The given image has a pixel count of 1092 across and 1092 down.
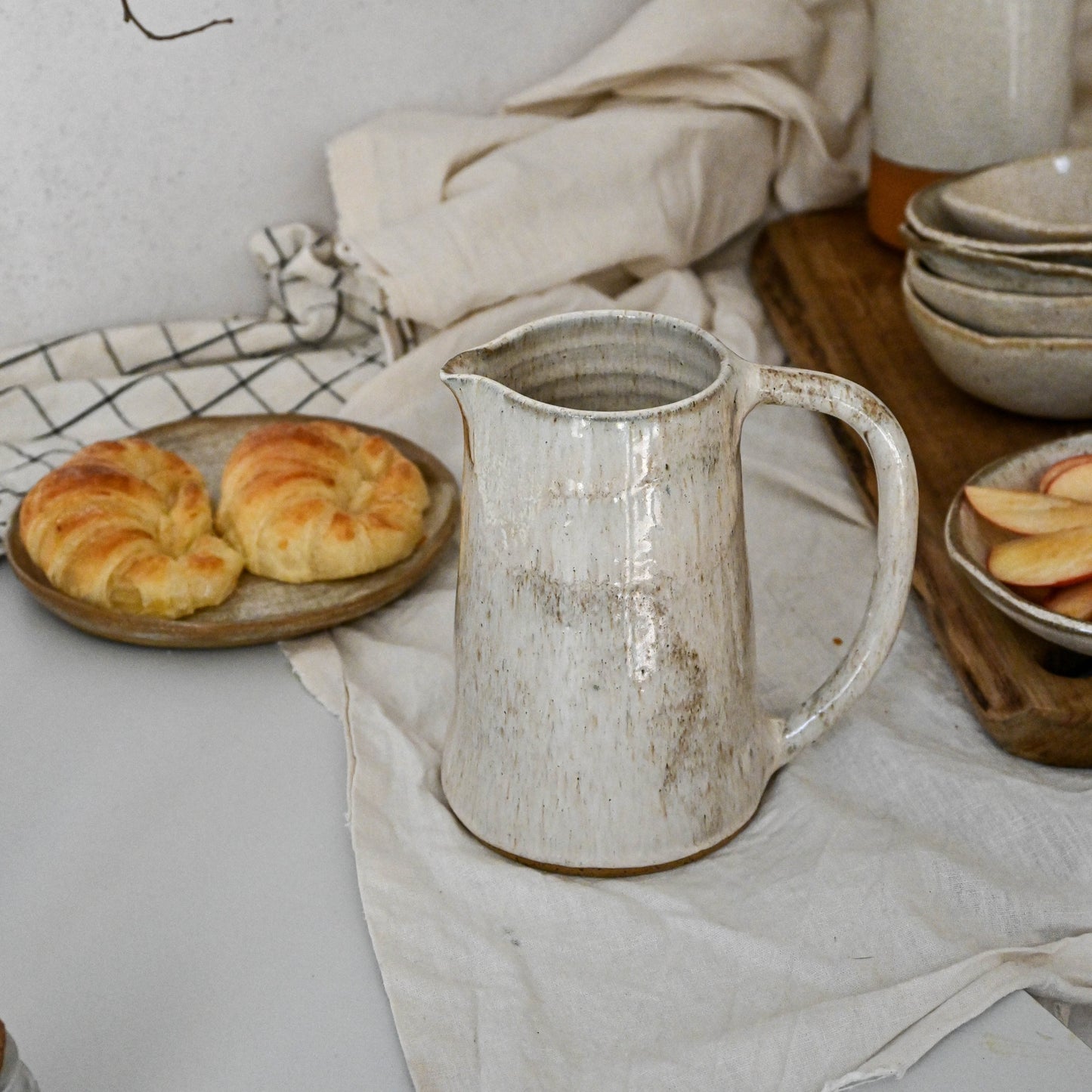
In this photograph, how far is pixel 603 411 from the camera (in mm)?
572

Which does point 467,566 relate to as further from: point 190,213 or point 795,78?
point 795,78

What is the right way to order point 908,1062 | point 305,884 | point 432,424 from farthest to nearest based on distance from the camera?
point 432,424, point 305,884, point 908,1062

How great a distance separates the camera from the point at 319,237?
42.4 inches

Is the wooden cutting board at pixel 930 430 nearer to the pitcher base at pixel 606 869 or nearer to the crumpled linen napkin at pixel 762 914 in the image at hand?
the crumpled linen napkin at pixel 762 914

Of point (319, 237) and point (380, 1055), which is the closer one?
point (380, 1055)

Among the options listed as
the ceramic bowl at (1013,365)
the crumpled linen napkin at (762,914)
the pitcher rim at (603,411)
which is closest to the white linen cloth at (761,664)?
the crumpled linen napkin at (762,914)

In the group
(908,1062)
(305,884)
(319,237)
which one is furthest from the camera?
(319,237)

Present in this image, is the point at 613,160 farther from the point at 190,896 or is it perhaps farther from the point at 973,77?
the point at 190,896

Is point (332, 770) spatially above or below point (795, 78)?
below

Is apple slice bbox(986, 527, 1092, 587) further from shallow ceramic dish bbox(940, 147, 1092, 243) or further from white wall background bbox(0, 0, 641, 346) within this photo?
white wall background bbox(0, 0, 641, 346)

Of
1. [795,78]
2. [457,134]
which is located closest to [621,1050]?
[457,134]

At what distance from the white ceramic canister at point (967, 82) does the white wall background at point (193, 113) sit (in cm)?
24

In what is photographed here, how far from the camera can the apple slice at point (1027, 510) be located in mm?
659

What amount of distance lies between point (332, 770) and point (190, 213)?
54 cm
